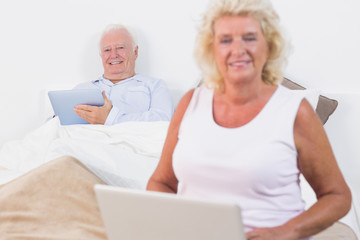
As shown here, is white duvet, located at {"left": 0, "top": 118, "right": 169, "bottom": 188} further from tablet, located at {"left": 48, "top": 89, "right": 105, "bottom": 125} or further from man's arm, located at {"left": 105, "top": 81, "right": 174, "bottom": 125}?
man's arm, located at {"left": 105, "top": 81, "right": 174, "bottom": 125}

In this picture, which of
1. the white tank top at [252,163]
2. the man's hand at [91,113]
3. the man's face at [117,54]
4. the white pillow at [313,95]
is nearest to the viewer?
the white tank top at [252,163]

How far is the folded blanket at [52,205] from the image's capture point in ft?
5.29

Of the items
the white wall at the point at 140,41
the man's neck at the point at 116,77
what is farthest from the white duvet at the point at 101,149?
the white wall at the point at 140,41

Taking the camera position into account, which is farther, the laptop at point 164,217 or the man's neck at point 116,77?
the man's neck at point 116,77

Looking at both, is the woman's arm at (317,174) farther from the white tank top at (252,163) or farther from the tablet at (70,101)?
the tablet at (70,101)

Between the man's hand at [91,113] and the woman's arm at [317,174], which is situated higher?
the woman's arm at [317,174]

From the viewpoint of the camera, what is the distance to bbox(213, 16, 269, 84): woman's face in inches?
44.5

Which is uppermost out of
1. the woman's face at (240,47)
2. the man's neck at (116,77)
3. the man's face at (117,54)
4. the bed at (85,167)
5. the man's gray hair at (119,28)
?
the woman's face at (240,47)

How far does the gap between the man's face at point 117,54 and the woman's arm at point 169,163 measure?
5.87ft

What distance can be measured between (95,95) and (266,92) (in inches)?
63.7

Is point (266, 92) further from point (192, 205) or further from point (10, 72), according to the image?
point (10, 72)

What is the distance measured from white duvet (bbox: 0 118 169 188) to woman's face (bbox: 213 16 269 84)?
2.88ft

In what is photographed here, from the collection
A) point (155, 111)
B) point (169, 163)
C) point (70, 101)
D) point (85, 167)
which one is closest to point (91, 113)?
point (70, 101)

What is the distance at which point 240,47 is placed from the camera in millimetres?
1126
